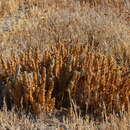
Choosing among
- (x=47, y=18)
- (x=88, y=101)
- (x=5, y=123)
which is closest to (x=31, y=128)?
(x=5, y=123)

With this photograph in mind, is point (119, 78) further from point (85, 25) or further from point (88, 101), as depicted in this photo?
point (85, 25)

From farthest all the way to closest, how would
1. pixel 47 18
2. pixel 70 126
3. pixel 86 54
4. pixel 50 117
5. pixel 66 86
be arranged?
pixel 47 18 < pixel 86 54 < pixel 66 86 < pixel 50 117 < pixel 70 126

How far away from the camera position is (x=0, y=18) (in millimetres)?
6133

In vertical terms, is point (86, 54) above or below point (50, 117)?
above

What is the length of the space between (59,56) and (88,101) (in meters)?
0.59

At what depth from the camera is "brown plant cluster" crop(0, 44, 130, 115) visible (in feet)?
10.3

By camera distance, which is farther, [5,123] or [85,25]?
[85,25]

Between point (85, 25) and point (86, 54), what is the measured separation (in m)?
1.87

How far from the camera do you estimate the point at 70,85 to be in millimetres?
3219

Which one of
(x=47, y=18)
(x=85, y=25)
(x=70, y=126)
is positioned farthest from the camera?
(x=47, y=18)

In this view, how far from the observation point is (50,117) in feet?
10.3

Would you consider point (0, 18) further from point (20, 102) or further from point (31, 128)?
point (31, 128)

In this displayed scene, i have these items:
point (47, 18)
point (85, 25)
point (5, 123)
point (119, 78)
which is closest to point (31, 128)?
point (5, 123)

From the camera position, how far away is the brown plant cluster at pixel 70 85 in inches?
123
